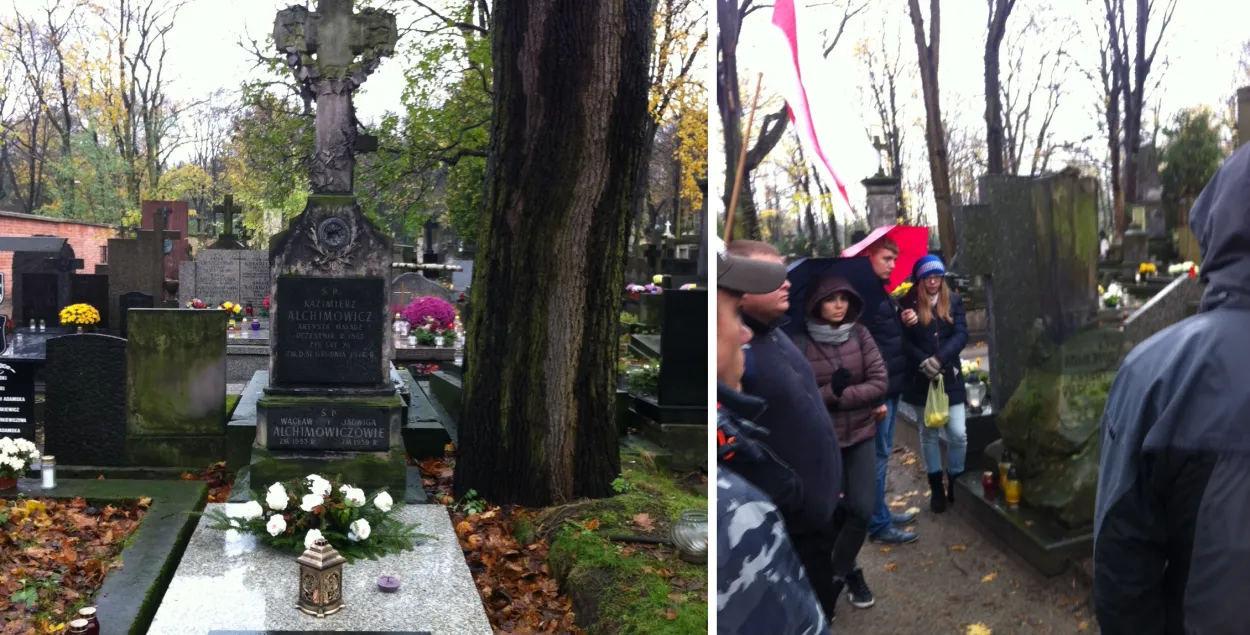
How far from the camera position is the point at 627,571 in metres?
5.23

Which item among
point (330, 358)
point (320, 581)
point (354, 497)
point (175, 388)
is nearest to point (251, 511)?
point (354, 497)

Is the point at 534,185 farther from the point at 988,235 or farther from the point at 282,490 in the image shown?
the point at 988,235

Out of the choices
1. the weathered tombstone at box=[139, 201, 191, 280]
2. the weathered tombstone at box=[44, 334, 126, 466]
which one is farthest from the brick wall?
the weathered tombstone at box=[44, 334, 126, 466]

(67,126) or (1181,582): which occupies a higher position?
(67,126)

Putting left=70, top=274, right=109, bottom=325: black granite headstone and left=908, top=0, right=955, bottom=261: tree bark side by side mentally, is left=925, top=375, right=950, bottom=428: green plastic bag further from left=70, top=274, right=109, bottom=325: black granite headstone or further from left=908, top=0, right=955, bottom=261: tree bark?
left=70, top=274, right=109, bottom=325: black granite headstone

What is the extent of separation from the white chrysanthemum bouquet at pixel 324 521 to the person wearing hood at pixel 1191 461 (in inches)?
196

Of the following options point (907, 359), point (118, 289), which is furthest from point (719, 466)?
point (118, 289)

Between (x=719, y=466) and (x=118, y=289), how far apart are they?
1759 cm

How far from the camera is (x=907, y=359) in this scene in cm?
118

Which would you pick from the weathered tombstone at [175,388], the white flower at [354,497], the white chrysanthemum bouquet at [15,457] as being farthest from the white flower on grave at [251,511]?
the weathered tombstone at [175,388]

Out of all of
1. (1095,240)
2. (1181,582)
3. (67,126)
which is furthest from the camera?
(67,126)

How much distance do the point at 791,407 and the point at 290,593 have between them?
4.37 meters

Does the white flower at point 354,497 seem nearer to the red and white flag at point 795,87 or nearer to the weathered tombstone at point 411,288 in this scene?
the red and white flag at point 795,87

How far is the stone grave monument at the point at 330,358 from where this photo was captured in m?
6.92
